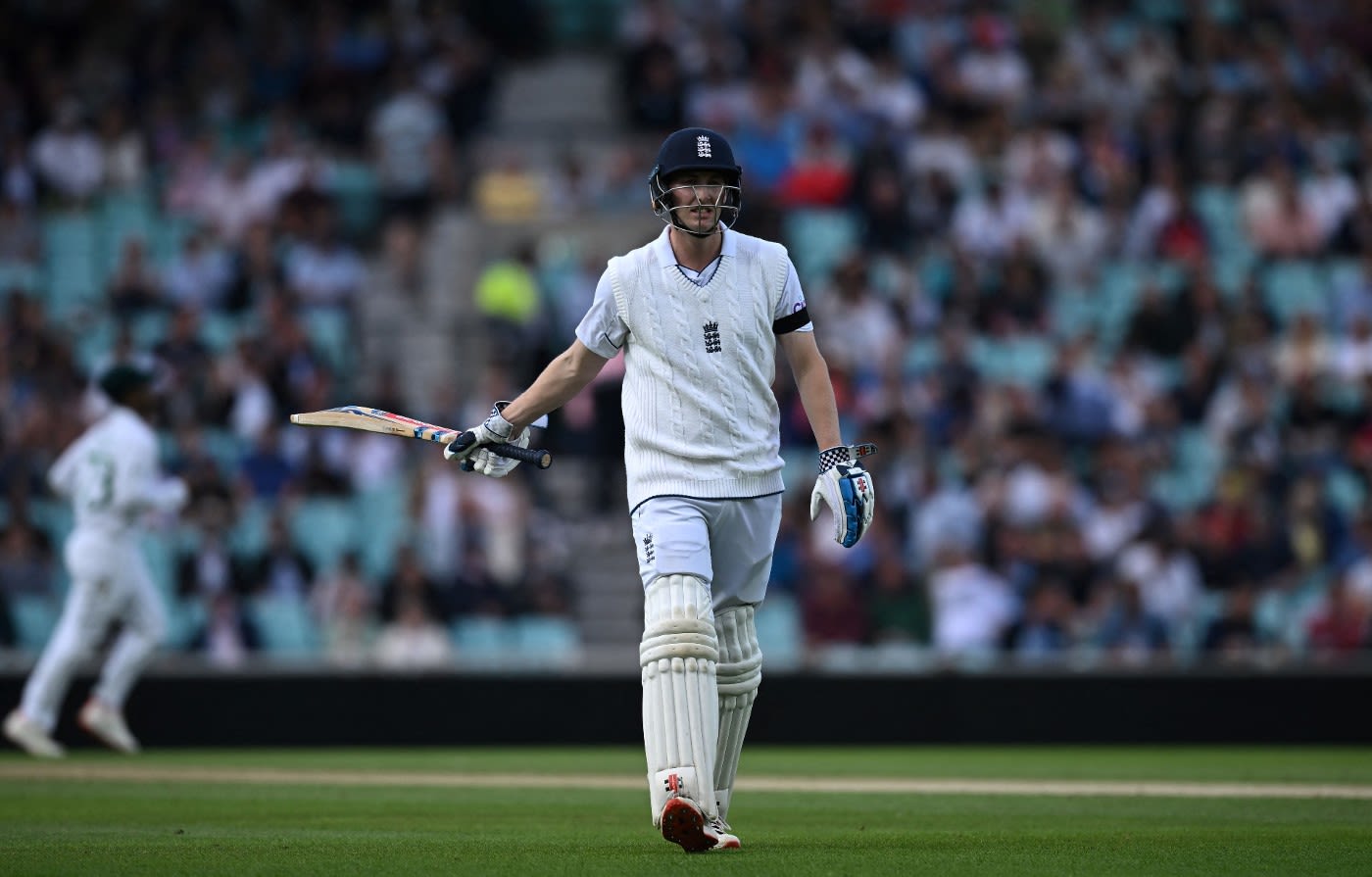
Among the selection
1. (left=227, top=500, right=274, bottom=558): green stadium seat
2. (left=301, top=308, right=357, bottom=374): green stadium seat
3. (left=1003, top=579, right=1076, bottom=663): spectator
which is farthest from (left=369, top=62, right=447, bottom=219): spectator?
(left=1003, top=579, right=1076, bottom=663): spectator

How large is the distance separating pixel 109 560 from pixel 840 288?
7.95 meters

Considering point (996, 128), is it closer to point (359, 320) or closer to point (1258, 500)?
point (1258, 500)

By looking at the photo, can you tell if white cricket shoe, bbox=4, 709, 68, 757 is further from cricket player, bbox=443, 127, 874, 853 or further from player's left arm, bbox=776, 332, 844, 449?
player's left arm, bbox=776, 332, 844, 449

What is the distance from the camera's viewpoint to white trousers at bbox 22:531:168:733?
13.3 m

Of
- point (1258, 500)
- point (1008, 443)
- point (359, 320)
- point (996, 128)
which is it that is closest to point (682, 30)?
point (996, 128)

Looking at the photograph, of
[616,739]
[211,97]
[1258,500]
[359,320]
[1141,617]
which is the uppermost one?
[211,97]

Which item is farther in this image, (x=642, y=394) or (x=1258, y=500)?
(x=1258, y=500)

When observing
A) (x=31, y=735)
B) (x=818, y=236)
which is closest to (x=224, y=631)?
(x=31, y=735)

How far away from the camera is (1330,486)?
17.5m

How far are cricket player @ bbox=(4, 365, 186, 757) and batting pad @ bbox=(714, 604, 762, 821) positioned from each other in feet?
22.1

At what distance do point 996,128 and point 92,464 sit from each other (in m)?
11.0

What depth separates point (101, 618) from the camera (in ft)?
43.9

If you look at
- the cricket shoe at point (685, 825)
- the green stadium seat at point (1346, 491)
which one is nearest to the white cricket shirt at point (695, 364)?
the cricket shoe at point (685, 825)

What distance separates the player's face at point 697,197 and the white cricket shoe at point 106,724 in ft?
25.4
